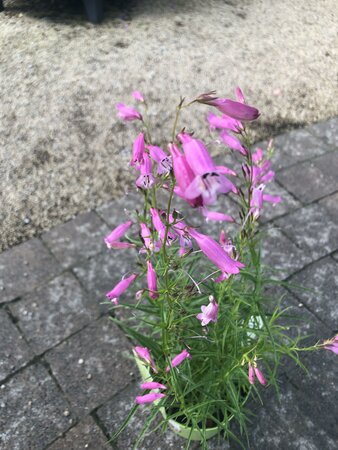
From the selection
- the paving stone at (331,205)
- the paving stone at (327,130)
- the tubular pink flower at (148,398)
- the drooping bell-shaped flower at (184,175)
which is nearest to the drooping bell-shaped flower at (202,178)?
the drooping bell-shaped flower at (184,175)

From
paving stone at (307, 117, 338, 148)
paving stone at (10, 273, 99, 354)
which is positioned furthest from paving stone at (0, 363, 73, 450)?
paving stone at (307, 117, 338, 148)

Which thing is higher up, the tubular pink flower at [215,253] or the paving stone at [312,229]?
the tubular pink flower at [215,253]

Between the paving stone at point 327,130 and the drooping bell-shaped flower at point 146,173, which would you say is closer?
the drooping bell-shaped flower at point 146,173

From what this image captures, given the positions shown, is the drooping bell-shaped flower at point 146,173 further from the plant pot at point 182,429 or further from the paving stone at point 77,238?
the paving stone at point 77,238

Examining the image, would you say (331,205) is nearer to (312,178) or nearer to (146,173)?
(312,178)

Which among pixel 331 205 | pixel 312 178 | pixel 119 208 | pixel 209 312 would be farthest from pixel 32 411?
pixel 312 178

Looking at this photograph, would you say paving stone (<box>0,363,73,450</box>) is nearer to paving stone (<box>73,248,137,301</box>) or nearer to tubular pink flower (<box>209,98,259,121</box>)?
paving stone (<box>73,248,137,301</box>)

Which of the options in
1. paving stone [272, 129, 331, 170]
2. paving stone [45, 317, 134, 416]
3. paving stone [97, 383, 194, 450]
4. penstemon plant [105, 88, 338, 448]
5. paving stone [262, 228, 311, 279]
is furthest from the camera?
paving stone [272, 129, 331, 170]
